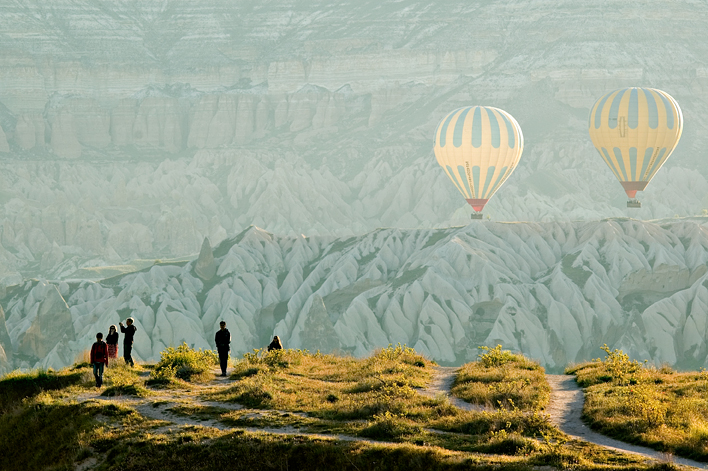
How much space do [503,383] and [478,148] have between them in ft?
280

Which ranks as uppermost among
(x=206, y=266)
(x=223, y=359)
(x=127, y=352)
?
(x=206, y=266)

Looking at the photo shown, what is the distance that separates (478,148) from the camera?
114 m

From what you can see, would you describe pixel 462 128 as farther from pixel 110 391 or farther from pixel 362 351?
pixel 110 391

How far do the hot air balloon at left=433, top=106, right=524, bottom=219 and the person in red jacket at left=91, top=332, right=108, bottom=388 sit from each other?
86631 millimetres

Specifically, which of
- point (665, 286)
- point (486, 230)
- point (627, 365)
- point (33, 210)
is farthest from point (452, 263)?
point (33, 210)

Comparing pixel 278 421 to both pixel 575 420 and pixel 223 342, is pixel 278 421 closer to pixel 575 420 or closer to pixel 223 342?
pixel 223 342

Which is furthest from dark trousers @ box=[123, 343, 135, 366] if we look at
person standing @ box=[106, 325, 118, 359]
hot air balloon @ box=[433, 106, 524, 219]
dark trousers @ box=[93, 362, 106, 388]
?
hot air balloon @ box=[433, 106, 524, 219]

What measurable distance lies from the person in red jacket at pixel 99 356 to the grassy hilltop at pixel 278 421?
48cm

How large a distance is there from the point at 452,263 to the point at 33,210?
120406 mm

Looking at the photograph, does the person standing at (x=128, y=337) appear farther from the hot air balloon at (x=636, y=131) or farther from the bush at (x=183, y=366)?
the hot air balloon at (x=636, y=131)

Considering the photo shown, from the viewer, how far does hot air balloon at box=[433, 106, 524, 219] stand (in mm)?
113938

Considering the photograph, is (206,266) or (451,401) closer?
(451,401)

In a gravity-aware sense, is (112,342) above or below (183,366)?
above

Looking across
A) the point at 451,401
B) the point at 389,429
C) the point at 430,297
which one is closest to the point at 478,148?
the point at 430,297
